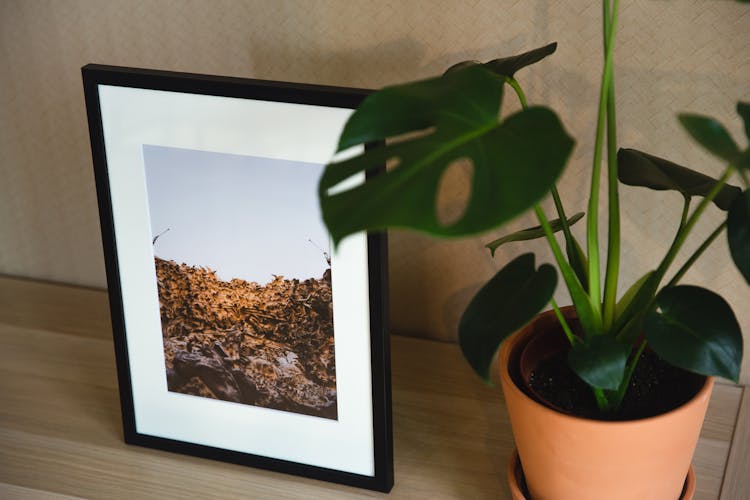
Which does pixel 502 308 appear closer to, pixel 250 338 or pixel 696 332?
pixel 696 332

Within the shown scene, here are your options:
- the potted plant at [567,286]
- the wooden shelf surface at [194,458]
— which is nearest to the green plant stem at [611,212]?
the potted plant at [567,286]

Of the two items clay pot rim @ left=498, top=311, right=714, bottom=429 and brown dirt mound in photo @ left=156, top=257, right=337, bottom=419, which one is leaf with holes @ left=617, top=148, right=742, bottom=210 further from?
brown dirt mound in photo @ left=156, top=257, right=337, bottom=419

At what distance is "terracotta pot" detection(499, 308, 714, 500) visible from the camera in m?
0.69

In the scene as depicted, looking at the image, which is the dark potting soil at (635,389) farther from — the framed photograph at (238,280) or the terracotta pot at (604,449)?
the framed photograph at (238,280)

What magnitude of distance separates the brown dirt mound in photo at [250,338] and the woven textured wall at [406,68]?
0.78 ft

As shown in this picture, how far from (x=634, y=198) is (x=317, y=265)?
0.34 meters

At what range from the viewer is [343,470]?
0.84 m

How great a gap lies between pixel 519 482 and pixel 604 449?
0.13 m

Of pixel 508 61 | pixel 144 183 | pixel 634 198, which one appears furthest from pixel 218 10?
pixel 634 198

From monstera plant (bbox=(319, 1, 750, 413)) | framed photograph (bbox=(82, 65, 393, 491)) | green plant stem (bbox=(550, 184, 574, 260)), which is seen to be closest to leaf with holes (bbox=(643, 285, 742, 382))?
monstera plant (bbox=(319, 1, 750, 413))

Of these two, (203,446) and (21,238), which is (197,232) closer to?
(203,446)

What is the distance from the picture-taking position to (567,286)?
70 cm

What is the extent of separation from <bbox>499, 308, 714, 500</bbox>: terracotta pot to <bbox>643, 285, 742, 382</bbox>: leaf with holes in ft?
0.23

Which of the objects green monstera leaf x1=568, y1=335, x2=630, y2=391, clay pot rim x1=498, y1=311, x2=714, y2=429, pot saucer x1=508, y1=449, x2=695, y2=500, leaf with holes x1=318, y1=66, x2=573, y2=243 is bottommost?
pot saucer x1=508, y1=449, x2=695, y2=500
